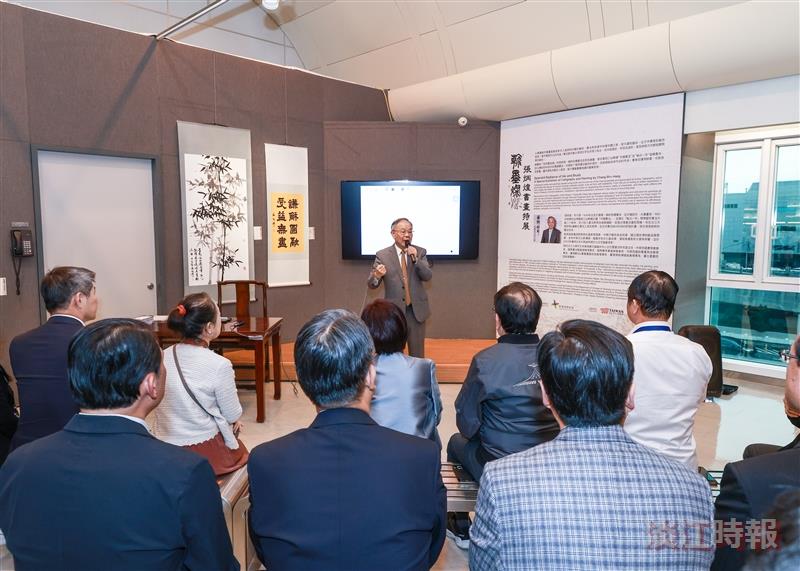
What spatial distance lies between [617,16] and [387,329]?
3.73 metres

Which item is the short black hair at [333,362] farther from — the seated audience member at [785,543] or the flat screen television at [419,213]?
the flat screen television at [419,213]

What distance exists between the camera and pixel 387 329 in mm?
2090

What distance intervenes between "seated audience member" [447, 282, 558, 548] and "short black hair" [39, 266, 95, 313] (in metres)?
1.79

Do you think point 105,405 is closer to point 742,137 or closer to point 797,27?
point 797,27

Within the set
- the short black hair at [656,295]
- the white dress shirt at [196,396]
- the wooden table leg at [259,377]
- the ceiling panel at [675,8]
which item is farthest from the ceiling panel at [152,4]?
the short black hair at [656,295]

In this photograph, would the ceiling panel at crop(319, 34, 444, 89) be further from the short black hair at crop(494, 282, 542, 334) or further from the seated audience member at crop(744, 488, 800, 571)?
the seated audience member at crop(744, 488, 800, 571)

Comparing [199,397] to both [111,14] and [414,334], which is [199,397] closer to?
[414,334]

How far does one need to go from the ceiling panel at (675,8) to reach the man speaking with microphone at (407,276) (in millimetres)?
2547

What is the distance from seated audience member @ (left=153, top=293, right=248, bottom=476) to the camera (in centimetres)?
225

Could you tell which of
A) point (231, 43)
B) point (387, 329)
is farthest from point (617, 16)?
point (231, 43)

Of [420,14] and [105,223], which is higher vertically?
[420,14]

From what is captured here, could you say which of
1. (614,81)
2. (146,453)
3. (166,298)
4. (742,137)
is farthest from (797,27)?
(166,298)

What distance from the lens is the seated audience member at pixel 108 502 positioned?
1059mm

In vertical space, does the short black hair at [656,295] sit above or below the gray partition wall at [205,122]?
below
